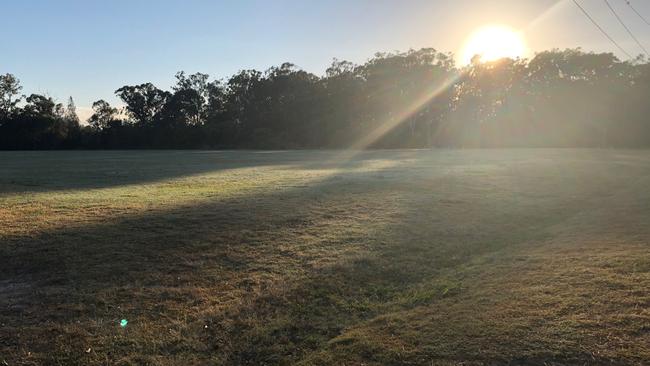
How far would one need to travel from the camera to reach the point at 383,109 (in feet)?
259

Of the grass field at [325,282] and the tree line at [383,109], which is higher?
the tree line at [383,109]

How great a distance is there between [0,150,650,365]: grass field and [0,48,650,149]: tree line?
197 ft

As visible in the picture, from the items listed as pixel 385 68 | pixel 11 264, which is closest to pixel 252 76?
pixel 385 68

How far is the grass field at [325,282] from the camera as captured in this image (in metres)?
4.73

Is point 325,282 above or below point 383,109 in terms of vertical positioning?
below

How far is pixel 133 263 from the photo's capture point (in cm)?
758

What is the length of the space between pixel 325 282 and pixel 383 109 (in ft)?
242

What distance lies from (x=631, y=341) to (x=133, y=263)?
6403 millimetres

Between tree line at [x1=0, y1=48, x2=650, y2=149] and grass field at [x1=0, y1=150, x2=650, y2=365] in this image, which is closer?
grass field at [x1=0, y1=150, x2=650, y2=365]

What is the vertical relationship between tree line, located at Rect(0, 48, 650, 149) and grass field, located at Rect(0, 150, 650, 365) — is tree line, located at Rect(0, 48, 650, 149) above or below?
above

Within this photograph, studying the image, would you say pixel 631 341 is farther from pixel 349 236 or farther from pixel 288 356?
pixel 349 236

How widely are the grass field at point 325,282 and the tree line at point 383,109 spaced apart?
60.2 meters

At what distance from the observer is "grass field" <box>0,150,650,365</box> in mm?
4727

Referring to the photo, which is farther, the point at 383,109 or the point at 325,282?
the point at 383,109
